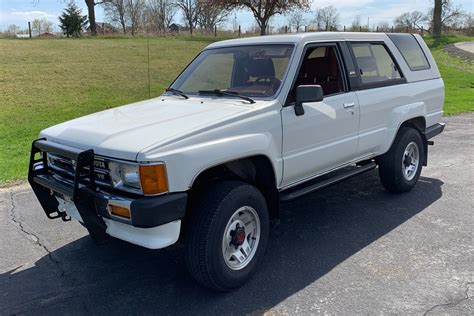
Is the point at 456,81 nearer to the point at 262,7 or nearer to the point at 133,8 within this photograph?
the point at 133,8

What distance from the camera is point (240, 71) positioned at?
14.6 feet

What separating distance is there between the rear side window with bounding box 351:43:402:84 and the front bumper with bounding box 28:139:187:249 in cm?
284

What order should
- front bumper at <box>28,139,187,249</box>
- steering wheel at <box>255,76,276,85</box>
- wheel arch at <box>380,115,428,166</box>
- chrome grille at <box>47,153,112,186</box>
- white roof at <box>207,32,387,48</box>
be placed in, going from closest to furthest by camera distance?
front bumper at <box>28,139,187,249</box>, chrome grille at <box>47,153,112,186</box>, steering wheel at <box>255,76,276,85</box>, white roof at <box>207,32,387,48</box>, wheel arch at <box>380,115,428,166</box>

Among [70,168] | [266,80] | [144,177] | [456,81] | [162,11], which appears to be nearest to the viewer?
[144,177]

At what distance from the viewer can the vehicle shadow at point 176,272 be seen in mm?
3301

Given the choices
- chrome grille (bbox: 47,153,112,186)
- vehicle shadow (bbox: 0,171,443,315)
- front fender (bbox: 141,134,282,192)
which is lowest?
vehicle shadow (bbox: 0,171,443,315)

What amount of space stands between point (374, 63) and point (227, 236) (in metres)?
2.88

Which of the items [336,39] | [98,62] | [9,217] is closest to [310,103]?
[336,39]

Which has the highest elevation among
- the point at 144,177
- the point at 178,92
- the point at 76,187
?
the point at 178,92

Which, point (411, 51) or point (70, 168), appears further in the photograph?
point (411, 51)

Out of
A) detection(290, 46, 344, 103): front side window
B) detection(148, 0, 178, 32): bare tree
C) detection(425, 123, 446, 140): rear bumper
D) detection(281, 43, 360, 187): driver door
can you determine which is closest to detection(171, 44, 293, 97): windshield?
detection(281, 43, 360, 187): driver door

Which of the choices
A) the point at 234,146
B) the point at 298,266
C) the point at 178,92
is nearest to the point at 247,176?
the point at 234,146

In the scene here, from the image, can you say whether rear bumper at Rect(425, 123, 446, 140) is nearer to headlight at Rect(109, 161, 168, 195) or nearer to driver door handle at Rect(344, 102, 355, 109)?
driver door handle at Rect(344, 102, 355, 109)

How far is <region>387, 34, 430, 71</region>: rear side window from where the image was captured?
5.59 m
